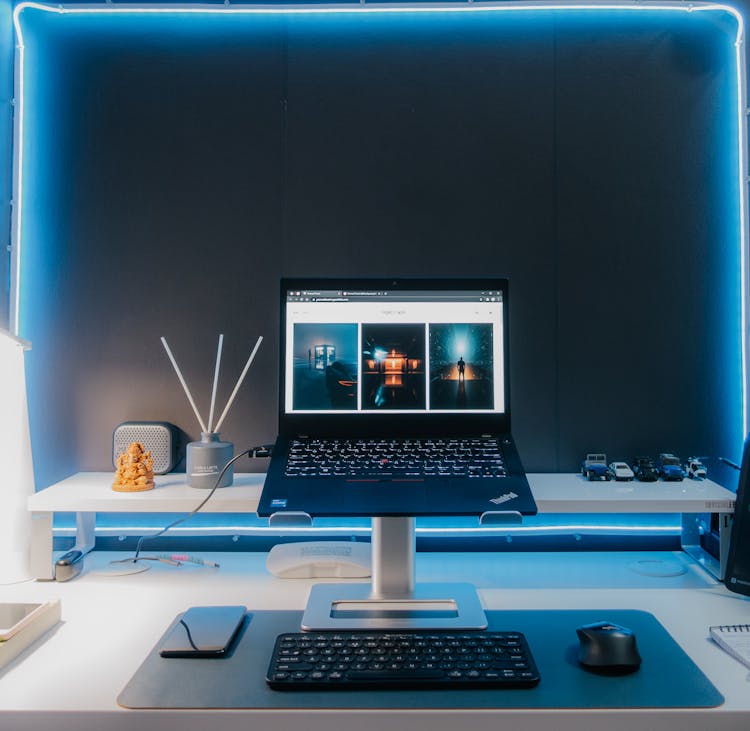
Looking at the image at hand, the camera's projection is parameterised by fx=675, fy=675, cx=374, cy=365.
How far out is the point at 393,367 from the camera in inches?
53.7

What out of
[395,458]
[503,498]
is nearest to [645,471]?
[503,498]

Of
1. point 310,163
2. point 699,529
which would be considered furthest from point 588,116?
point 699,529

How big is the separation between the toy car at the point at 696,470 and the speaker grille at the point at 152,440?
120 cm

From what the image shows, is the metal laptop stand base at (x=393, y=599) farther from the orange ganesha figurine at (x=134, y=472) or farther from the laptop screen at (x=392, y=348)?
the orange ganesha figurine at (x=134, y=472)

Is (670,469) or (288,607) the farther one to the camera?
(670,469)

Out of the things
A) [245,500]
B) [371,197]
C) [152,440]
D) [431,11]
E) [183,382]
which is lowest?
[245,500]

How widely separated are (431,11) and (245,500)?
124 centimetres

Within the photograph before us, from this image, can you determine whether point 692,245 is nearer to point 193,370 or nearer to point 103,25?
point 193,370

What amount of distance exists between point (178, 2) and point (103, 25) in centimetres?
19

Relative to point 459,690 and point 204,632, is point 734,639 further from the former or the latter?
point 204,632

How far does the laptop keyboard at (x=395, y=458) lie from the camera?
1.25 metres

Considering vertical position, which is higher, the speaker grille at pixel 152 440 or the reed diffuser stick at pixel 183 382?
the reed diffuser stick at pixel 183 382

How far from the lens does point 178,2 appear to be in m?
1.64

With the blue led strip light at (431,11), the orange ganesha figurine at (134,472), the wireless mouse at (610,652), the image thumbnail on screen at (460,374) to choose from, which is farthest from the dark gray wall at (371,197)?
the wireless mouse at (610,652)
